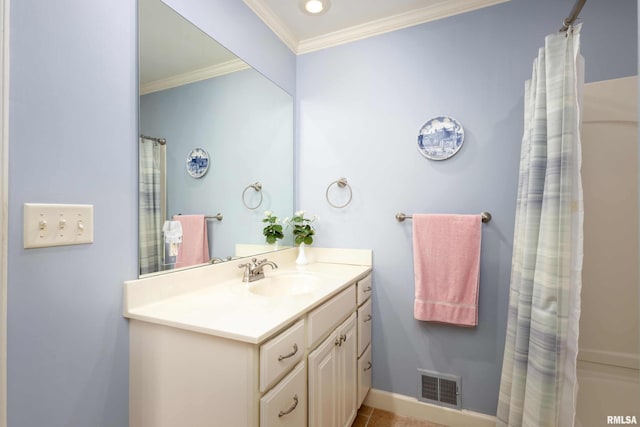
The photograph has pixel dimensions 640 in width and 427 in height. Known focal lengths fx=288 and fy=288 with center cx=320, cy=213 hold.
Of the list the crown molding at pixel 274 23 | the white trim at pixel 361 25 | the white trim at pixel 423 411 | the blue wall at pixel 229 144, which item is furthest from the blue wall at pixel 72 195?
the white trim at pixel 423 411

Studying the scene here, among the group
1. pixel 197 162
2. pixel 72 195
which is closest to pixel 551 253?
pixel 197 162

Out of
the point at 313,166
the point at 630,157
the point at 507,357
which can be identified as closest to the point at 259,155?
the point at 313,166

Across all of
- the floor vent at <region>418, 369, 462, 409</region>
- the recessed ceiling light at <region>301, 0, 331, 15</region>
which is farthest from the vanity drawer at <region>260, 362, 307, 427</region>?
the recessed ceiling light at <region>301, 0, 331, 15</region>

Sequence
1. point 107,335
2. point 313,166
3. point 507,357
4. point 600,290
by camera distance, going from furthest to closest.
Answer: point 313,166 → point 600,290 → point 507,357 → point 107,335

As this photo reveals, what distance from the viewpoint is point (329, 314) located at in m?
1.22

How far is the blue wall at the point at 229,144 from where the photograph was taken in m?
1.21

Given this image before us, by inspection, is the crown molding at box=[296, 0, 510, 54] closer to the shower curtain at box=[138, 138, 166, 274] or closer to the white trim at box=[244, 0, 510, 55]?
the white trim at box=[244, 0, 510, 55]

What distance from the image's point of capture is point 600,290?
1.42 metres

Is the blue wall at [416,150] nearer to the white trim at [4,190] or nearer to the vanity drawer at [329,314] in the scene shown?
the vanity drawer at [329,314]

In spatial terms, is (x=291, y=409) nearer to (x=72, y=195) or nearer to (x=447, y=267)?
(x=72, y=195)

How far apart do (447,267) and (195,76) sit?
1.62m

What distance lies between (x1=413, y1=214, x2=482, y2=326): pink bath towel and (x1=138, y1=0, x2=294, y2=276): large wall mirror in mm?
901

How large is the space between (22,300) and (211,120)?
3.25 ft

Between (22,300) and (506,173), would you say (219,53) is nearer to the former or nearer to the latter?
(22,300)
